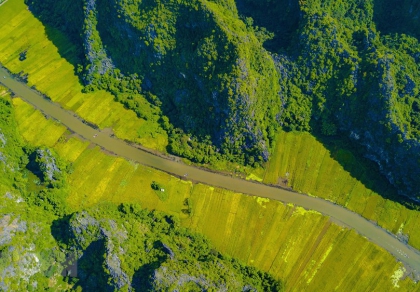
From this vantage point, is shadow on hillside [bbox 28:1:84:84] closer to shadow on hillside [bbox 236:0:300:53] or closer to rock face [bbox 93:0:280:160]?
rock face [bbox 93:0:280:160]

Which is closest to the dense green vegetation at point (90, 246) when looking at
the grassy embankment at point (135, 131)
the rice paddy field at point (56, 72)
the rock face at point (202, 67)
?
the grassy embankment at point (135, 131)

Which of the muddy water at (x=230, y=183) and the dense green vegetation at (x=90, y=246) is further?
the muddy water at (x=230, y=183)

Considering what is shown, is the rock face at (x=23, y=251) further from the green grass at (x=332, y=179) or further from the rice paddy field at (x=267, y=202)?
the green grass at (x=332, y=179)

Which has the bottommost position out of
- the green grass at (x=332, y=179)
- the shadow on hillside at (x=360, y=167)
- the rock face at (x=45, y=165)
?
the rock face at (x=45, y=165)

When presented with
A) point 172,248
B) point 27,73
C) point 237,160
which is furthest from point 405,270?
point 27,73

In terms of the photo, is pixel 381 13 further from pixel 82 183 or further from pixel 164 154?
pixel 82 183

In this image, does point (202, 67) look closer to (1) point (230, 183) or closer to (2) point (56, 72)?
(1) point (230, 183)
